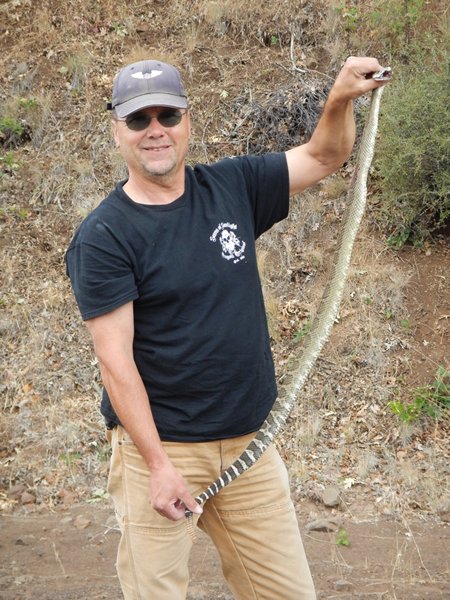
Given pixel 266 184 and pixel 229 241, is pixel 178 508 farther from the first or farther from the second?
pixel 266 184

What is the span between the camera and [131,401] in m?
3.10

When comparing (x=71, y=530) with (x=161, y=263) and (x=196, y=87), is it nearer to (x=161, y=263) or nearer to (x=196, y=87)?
(x=161, y=263)

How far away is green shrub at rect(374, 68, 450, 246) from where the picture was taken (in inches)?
319

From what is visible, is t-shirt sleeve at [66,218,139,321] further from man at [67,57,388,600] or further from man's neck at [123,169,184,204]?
man's neck at [123,169,184,204]

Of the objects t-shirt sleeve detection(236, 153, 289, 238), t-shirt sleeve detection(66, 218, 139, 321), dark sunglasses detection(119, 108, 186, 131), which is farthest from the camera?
t-shirt sleeve detection(236, 153, 289, 238)

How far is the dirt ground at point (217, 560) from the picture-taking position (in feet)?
17.6

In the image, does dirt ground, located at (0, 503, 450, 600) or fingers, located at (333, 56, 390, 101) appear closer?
fingers, located at (333, 56, 390, 101)

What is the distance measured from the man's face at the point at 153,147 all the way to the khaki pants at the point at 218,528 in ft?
3.63

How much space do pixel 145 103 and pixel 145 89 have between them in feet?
0.22

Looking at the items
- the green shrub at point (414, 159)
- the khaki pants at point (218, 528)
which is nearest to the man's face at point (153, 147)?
the khaki pants at point (218, 528)

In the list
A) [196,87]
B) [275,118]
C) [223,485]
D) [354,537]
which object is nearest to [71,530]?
[354,537]

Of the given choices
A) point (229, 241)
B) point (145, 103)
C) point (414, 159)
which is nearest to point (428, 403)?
point (414, 159)

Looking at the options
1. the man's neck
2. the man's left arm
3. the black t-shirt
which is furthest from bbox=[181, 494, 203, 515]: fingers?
the man's left arm

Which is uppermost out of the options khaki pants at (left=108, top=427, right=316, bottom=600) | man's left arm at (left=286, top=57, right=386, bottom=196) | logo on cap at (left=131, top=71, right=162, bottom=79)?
logo on cap at (left=131, top=71, right=162, bottom=79)
